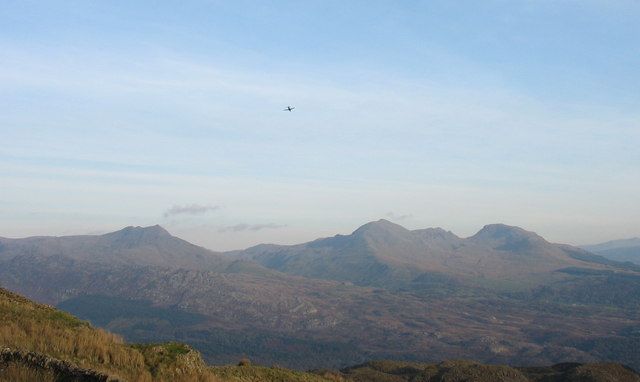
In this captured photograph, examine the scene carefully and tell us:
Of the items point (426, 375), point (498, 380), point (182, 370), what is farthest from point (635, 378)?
point (182, 370)

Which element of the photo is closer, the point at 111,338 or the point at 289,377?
the point at 111,338

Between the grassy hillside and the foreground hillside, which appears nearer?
the foreground hillside

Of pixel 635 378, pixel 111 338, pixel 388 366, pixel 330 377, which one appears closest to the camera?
pixel 111 338

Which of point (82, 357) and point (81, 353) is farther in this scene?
point (81, 353)

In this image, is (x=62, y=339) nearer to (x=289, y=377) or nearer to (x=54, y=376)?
(x=54, y=376)

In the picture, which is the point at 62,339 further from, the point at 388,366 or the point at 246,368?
the point at 388,366

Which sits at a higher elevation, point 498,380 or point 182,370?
point 182,370

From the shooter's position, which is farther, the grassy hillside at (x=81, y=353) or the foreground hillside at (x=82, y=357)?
the grassy hillside at (x=81, y=353)

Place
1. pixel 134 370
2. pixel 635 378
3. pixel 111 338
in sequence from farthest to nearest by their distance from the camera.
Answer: pixel 635 378 < pixel 111 338 < pixel 134 370

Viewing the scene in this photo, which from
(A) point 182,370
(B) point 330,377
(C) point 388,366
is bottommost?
(C) point 388,366
